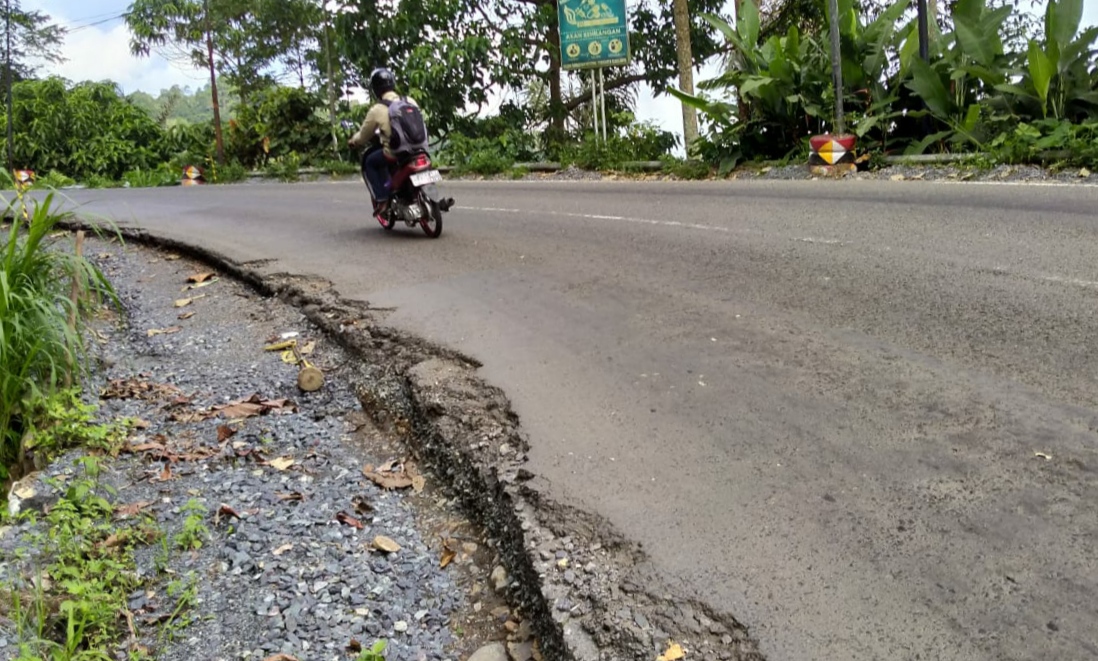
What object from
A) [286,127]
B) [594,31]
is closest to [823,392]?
[594,31]

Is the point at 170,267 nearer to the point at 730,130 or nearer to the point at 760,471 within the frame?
the point at 760,471

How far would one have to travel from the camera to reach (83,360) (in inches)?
240

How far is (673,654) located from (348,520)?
1715mm

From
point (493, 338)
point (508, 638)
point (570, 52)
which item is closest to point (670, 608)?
point (508, 638)

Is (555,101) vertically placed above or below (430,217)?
above

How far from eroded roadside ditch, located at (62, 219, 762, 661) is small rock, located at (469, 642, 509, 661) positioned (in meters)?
0.12

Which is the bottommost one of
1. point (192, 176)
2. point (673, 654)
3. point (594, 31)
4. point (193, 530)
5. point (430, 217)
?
point (673, 654)

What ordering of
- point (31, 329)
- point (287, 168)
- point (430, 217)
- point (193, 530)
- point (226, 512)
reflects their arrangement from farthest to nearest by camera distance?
point (287, 168), point (430, 217), point (31, 329), point (226, 512), point (193, 530)

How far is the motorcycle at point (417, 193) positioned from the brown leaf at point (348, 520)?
540cm

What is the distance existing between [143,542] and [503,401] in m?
1.77

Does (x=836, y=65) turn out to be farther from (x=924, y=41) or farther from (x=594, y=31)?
(x=594, y=31)

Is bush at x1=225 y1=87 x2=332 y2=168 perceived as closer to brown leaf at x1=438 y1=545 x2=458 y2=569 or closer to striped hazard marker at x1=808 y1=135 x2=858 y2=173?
striped hazard marker at x1=808 y1=135 x2=858 y2=173

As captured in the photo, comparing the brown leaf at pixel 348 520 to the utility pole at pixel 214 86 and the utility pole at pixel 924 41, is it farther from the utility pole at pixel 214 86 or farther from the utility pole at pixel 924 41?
the utility pole at pixel 214 86

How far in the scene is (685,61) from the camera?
59.2 feet
